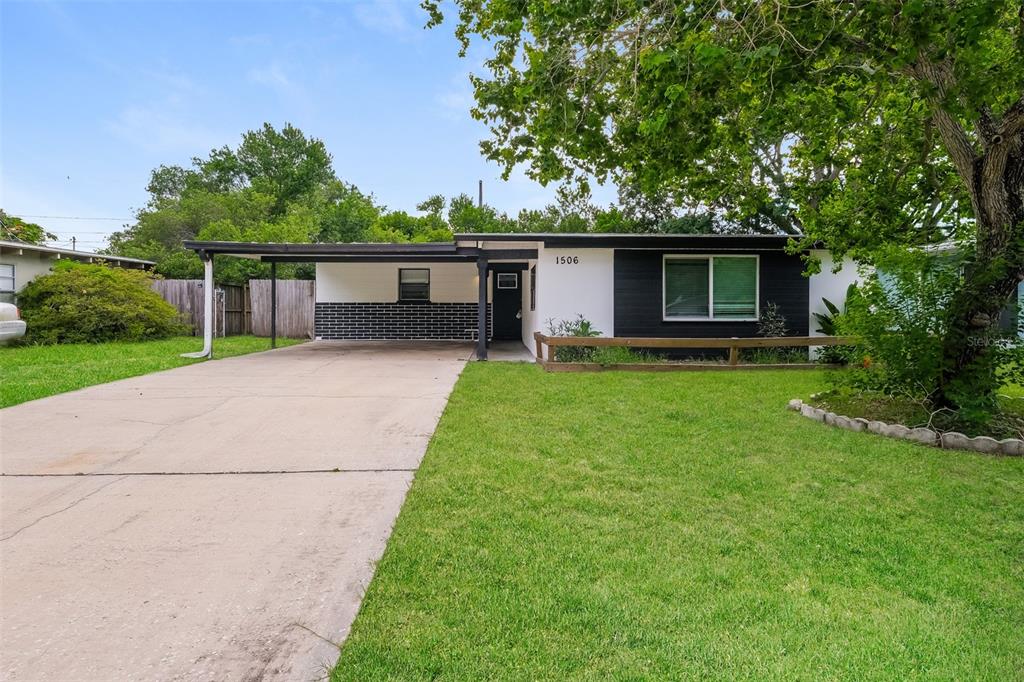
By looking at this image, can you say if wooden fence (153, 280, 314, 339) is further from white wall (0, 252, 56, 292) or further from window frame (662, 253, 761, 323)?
window frame (662, 253, 761, 323)

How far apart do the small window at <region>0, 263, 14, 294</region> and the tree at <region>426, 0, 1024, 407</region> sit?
49.1ft

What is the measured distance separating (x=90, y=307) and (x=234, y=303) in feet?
12.6

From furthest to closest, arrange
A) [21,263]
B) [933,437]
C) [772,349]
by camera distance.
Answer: [21,263], [772,349], [933,437]

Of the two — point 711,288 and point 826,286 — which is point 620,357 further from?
point 826,286

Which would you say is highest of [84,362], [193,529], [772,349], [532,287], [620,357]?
[532,287]

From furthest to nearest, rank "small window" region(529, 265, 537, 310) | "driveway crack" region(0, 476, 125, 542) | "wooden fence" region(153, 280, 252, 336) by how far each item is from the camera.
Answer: "wooden fence" region(153, 280, 252, 336) → "small window" region(529, 265, 537, 310) → "driveway crack" region(0, 476, 125, 542)

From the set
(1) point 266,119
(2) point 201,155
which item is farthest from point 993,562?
(2) point 201,155

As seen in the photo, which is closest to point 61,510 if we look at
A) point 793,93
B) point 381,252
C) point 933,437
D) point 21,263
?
point 793,93

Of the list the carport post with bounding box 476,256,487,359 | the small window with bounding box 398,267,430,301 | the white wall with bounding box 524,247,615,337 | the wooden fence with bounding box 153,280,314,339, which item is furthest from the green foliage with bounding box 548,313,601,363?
the wooden fence with bounding box 153,280,314,339

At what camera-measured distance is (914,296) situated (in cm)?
498

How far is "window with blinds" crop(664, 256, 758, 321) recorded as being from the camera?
1066 cm

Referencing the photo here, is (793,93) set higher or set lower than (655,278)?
higher

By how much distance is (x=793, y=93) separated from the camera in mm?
4504

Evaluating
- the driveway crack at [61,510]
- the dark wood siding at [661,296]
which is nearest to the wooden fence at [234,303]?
A: the dark wood siding at [661,296]
